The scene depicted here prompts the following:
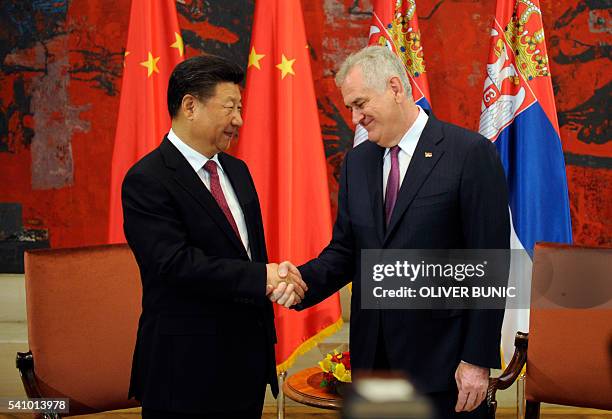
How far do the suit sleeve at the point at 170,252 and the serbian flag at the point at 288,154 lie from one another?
146cm

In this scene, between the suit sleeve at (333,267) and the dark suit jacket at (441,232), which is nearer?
the dark suit jacket at (441,232)

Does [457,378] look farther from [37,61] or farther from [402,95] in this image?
[37,61]

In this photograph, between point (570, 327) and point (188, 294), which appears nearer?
point (188, 294)

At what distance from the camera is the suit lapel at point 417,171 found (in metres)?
1.98

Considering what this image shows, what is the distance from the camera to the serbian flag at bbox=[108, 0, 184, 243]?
343 cm

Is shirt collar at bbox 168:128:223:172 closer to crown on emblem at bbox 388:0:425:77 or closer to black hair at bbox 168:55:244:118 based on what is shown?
black hair at bbox 168:55:244:118

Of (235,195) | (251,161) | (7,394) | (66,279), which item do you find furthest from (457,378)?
(7,394)

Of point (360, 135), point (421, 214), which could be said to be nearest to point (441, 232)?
point (421, 214)

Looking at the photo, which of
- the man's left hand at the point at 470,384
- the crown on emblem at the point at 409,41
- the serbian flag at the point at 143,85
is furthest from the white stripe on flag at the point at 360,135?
the man's left hand at the point at 470,384

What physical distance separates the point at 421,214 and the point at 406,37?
1713mm

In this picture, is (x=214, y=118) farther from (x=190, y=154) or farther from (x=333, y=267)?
(x=333, y=267)

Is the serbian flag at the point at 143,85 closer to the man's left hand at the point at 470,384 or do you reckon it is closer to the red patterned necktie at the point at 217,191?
the red patterned necktie at the point at 217,191

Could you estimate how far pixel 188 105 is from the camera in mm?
1967

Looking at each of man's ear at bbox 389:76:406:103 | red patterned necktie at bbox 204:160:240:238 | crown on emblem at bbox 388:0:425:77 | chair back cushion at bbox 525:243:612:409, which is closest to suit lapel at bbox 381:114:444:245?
man's ear at bbox 389:76:406:103
